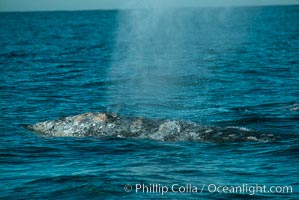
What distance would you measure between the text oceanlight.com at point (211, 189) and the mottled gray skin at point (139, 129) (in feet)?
17.4

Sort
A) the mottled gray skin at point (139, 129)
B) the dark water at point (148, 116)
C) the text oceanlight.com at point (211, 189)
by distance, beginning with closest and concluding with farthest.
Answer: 1. the text oceanlight.com at point (211, 189)
2. the dark water at point (148, 116)
3. the mottled gray skin at point (139, 129)

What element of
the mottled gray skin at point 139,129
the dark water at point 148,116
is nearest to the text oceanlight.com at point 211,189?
the dark water at point 148,116

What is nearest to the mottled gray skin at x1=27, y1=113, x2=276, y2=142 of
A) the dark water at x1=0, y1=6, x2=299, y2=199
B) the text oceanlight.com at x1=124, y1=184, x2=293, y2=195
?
the dark water at x1=0, y1=6, x2=299, y2=199

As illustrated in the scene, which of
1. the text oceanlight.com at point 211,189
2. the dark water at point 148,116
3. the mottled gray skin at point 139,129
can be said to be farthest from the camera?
the mottled gray skin at point 139,129

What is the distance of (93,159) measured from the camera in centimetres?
2006

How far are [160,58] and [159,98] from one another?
26.4 m

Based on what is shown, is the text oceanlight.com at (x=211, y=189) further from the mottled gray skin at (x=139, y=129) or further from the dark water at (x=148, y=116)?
the mottled gray skin at (x=139, y=129)

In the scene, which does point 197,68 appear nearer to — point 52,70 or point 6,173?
point 52,70

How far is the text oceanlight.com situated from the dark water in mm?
183

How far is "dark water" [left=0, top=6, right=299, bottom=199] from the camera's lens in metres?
17.5

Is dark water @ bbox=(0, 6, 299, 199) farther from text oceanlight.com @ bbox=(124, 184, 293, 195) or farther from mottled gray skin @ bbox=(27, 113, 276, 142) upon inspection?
mottled gray skin @ bbox=(27, 113, 276, 142)

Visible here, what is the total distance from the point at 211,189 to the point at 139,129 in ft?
24.3

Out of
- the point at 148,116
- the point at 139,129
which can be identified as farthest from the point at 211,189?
the point at 148,116

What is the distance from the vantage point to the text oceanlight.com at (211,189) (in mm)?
16328
